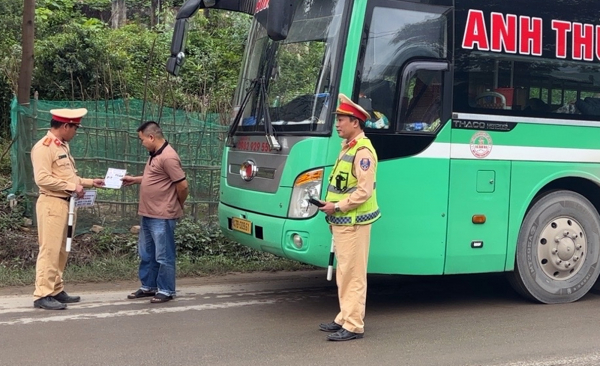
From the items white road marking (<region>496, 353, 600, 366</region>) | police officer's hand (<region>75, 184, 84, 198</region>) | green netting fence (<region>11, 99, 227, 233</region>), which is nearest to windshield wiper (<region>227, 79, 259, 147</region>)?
police officer's hand (<region>75, 184, 84, 198</region>)

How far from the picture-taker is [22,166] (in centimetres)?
924

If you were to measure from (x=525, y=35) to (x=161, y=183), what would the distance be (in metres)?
3.59

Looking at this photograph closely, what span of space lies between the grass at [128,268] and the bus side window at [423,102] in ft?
10.3

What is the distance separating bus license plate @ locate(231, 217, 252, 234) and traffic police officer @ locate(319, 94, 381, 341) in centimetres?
112

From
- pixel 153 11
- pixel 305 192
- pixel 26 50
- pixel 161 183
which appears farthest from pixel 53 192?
pixel 153 11

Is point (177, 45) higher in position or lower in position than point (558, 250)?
higher

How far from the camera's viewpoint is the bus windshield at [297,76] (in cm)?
600

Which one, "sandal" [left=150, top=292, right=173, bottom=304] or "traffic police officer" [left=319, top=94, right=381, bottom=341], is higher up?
"traffic police officer" [left=319, top=94, right=381, bottom=341]

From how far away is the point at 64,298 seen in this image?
665 centimetres

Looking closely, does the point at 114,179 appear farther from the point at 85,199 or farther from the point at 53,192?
the point at 53,192

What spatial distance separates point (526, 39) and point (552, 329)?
259cm

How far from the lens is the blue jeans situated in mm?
6727

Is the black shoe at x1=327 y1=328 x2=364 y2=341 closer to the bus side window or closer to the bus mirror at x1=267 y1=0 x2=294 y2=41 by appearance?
the bus side window

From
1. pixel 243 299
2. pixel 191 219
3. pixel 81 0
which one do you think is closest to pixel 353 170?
pixel 243 299
